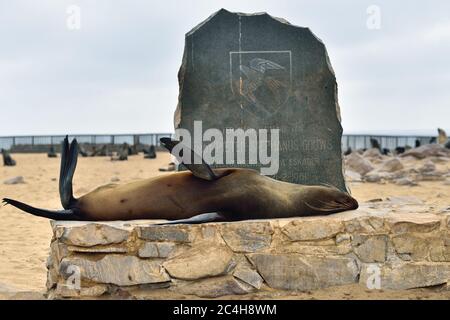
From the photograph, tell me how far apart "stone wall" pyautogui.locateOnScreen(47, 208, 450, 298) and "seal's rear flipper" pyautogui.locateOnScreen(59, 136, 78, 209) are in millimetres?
294

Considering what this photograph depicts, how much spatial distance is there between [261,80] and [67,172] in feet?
8.86

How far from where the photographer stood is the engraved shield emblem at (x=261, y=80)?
7.73 metres

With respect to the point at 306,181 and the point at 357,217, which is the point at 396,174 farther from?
the point at 357,217

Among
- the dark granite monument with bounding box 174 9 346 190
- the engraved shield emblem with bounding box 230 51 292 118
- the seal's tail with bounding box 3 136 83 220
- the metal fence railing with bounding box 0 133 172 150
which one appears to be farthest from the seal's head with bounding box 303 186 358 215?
the metal fence railing with bounding box 0 133 172 150

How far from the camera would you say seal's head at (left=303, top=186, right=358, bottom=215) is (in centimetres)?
636

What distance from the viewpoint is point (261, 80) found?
7.72 metres

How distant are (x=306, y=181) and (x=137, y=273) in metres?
2.73

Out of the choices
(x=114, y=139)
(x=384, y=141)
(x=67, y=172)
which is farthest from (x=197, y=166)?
(x=114, y=139)

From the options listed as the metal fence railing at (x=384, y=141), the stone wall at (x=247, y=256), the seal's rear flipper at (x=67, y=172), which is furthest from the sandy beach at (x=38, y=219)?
the metal fence railing at (x=384, y=141)

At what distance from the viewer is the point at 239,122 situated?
25.3ft

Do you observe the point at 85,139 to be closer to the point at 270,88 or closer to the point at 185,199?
the point at 270,88

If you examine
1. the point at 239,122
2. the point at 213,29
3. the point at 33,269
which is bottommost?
the point at 33,269

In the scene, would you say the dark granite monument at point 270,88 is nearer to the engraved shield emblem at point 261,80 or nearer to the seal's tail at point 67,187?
the engraved shield emblem at point 261,80
